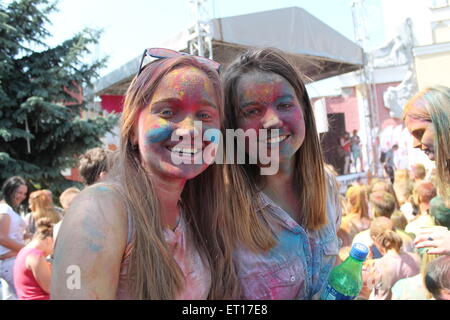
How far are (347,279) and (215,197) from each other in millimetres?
485

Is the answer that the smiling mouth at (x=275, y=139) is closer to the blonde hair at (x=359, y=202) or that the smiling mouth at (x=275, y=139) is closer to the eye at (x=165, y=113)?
the eye at (x=165, y=113)

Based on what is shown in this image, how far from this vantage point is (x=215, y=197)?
3.98ft

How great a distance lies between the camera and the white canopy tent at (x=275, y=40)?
556 cm

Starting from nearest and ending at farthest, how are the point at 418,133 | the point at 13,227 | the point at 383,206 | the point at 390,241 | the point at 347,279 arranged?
the point at 347,279
the point at 418,133
the point at 390,241
the point at 383,206
the point at 13,227

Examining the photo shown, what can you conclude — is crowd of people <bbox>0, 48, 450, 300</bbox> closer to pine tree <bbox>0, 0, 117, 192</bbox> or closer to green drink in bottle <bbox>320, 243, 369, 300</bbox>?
green drink in bottle <bbox>320, 243, 369, 300</bbox>

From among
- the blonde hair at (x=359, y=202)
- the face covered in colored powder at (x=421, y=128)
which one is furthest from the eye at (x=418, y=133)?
the blonde hair at (x=359, y=202)

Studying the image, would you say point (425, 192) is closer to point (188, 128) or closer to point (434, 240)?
point (434, 240)

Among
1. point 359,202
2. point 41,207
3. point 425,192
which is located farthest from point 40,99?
point 425,192

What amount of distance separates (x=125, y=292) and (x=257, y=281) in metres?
0.45

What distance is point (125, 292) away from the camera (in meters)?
0.94

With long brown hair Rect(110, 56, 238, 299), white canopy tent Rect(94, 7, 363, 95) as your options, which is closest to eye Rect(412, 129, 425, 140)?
long brown hair Rect(110, 56, 238, 299)

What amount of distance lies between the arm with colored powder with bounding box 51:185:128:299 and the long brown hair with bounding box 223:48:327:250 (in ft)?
1.45

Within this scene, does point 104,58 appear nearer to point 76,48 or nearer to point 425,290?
point 76,48
